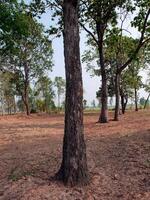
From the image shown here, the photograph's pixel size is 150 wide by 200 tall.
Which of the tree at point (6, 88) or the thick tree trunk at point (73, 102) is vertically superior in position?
the tree at point (6, 88)

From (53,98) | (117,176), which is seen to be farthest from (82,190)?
(53,98)

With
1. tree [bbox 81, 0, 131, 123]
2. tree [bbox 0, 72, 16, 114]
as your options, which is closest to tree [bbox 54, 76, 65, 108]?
tree [bbox 0, 72, 16, 114]

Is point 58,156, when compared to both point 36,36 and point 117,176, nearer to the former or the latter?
point 117,176

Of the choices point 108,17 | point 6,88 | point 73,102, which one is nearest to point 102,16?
point 108,17

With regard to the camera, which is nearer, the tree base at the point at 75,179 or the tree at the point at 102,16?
the tree base at the point at 75,179

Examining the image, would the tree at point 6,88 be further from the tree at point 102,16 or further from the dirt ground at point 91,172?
the dirt ground at point 91,172

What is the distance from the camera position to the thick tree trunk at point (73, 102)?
9305mm

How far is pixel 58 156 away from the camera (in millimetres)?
12242

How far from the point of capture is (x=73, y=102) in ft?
30.7

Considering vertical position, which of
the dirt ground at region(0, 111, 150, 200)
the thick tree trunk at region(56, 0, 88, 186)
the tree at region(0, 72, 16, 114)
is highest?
the tree at region(0, 72, 16, 114)

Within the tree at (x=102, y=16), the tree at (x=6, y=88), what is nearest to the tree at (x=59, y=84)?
the tree at (x=6, y=88)

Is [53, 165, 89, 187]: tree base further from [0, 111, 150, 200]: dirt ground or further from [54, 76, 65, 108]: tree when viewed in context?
[54, 76, 65, 108]: tree

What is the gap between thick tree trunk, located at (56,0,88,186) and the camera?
930 centimetres

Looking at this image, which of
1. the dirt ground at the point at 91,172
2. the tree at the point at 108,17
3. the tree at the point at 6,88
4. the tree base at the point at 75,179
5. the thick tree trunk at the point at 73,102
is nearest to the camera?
the dirt ground at the point at 91,172
